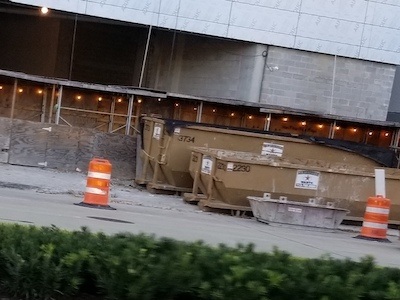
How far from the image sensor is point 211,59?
32.7m

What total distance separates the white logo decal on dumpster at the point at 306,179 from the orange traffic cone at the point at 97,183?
5.09 m

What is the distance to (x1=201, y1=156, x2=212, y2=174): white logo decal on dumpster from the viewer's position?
18.7 meters

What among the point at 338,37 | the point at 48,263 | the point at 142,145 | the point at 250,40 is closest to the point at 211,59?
the point at 250,40

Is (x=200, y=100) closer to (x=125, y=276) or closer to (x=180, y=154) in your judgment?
(x=180, y=154)

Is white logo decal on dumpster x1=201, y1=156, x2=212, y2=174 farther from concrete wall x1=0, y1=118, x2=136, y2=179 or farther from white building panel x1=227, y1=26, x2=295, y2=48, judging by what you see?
white building panel x1=227, y1=26, x2=295, y2=48

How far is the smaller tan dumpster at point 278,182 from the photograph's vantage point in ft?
60.1

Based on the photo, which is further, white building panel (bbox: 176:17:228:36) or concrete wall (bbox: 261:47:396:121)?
concrete wall (bbox: 261:47:396:121)

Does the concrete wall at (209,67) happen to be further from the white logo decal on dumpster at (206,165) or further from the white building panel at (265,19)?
Result: the white logo decal on dumpster at (206,165)

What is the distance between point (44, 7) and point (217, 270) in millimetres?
24079

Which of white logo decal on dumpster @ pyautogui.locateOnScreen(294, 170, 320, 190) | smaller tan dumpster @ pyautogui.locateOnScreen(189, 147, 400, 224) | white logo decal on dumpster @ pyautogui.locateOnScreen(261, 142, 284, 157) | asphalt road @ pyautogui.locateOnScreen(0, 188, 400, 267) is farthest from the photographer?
white logo decal on dumpster @ pyautogui.locateOnScreen(261, 142, 284, 157)

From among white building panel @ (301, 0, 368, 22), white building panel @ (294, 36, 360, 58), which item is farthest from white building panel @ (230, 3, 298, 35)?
white building panel @ (301, 0, 368, 22)

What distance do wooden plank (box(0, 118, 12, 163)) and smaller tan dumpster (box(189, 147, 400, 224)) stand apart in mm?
5711

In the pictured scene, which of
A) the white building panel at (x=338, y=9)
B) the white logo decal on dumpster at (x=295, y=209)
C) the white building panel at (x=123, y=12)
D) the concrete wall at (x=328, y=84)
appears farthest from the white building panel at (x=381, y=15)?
the white logo decal on dumpster at (x=295, y=209)

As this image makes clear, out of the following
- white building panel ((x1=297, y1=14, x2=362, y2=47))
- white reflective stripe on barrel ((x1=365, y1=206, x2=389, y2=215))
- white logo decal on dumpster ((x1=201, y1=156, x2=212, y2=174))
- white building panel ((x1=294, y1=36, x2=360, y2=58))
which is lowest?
white reflective stripe on barrel ((x1=365, y1=206, x2=389, y2=215))
